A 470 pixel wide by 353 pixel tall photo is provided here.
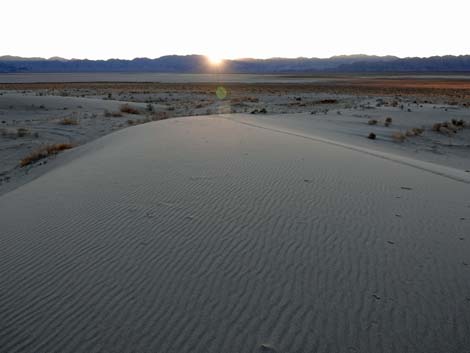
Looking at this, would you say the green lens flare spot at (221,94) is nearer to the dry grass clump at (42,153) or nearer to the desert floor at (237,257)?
the dry grass clump at (42,153)

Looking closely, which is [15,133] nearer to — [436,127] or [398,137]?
[398,137]

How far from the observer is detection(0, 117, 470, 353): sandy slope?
3229mm

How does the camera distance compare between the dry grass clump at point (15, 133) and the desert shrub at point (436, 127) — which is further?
the desert shrub at point (436, 127)

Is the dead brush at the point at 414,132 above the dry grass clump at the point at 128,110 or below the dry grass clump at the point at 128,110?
above

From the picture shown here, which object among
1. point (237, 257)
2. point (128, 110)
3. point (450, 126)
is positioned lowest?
point (128, 110)

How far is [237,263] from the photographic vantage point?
4293 millimetres

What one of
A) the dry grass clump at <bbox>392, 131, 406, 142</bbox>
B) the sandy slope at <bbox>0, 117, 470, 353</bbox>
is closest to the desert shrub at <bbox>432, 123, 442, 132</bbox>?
the dry grass clump at <bbox>392, 131, 406, 142</bbox>

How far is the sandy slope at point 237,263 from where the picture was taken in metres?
3.23

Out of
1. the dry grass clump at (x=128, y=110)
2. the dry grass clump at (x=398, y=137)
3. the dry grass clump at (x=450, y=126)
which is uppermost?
the dry grass clump at (x=398, y=137)

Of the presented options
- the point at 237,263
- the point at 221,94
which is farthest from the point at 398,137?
the point at 221,94

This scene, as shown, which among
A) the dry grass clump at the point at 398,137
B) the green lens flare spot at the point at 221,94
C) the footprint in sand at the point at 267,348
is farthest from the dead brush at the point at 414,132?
the green lens flare spot at the point at 221,94

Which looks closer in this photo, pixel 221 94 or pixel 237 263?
pixel 237 263

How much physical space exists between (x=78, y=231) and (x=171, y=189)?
1979 millimetres

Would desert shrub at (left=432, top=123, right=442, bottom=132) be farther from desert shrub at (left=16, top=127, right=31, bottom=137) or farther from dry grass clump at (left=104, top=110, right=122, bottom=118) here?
desert shrub at (left=16, top=127, right=31, bottom=137)
